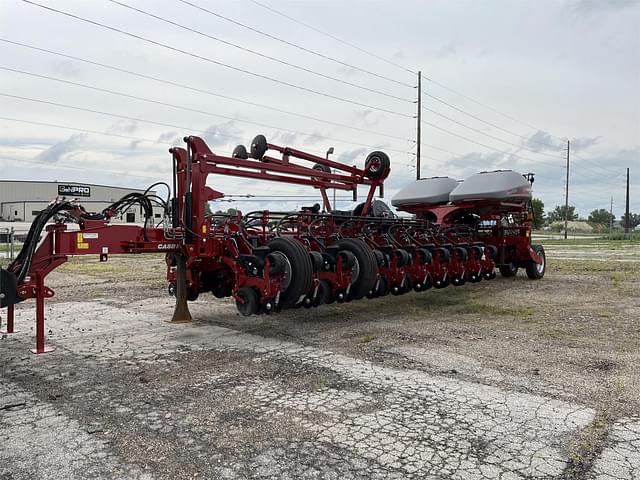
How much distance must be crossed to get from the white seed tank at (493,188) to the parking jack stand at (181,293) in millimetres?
6519

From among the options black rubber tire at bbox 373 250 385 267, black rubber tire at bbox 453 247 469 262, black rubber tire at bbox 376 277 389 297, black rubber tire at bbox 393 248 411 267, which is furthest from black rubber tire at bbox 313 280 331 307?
black rubber tire at bbox 453 247 469 262

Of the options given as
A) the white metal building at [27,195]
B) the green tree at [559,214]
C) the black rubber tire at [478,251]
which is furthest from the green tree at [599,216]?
the black rubber tire at [478,251]

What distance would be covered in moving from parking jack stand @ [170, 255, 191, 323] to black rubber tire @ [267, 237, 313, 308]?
1293mm

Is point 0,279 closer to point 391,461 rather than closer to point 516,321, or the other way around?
point 391,461

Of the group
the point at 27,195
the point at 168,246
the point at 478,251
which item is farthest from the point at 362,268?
the point at 27,195

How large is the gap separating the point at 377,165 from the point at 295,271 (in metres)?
3.19

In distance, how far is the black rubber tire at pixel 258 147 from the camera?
748 cm

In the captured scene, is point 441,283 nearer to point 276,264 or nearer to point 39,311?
point 276,264

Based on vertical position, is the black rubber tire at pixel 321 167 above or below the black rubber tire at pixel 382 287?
above

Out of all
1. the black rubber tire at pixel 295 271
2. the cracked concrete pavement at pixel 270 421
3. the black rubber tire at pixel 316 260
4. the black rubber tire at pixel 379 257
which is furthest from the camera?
the black rubber tire at pixel 379 257

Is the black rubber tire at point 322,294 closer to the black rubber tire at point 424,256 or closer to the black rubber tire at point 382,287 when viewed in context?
the black rubber tire at point 382,287

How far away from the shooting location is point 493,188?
11477 mm

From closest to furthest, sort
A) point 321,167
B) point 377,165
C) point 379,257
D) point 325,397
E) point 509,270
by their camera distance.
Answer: point 325,397, point 379,257, point 321,167, point 377,165, point 509,270

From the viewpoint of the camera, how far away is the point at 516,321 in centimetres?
753
